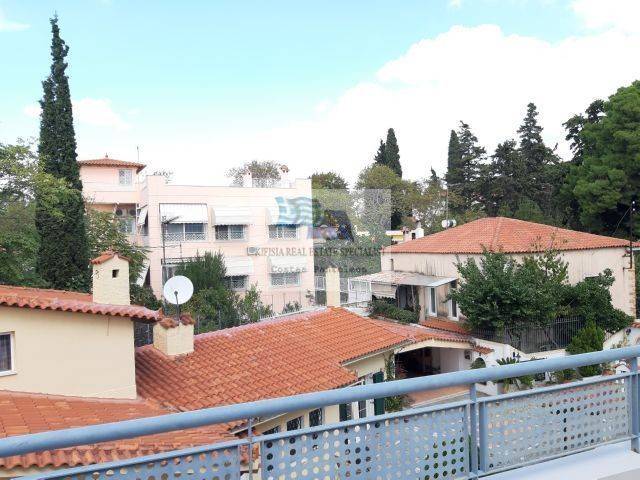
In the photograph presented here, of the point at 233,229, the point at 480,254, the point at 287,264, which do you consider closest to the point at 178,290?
the point at 480,254

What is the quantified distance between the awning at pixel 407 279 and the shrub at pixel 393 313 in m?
1.53

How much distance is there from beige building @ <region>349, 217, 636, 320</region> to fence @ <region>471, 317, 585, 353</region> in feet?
10.4

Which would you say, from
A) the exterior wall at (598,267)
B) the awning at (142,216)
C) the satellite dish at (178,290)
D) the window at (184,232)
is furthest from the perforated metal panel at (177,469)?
the awning at (142,216)

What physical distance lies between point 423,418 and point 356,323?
14.8 meters

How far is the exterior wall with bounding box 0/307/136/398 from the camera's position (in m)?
9.37

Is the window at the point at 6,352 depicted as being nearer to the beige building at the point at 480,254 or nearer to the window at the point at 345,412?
the window at the point at 345,412

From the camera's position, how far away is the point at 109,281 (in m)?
11.1

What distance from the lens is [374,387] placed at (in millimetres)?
2570

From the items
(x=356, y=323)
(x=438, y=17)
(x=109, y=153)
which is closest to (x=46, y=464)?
(x=356, y=323)

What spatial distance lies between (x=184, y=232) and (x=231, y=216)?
140 inches

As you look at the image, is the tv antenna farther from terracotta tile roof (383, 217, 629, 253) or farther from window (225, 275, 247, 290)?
window (225, 275, 247, 290)

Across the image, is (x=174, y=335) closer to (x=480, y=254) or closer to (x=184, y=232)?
(x=480, y=254)

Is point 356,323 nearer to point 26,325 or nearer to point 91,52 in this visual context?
point 26,325

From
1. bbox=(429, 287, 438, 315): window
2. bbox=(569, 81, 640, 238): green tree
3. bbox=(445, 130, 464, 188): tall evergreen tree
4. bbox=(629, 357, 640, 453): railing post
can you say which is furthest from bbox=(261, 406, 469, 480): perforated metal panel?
bbox=(445, 130, 464, 188): tall evergreen tree
